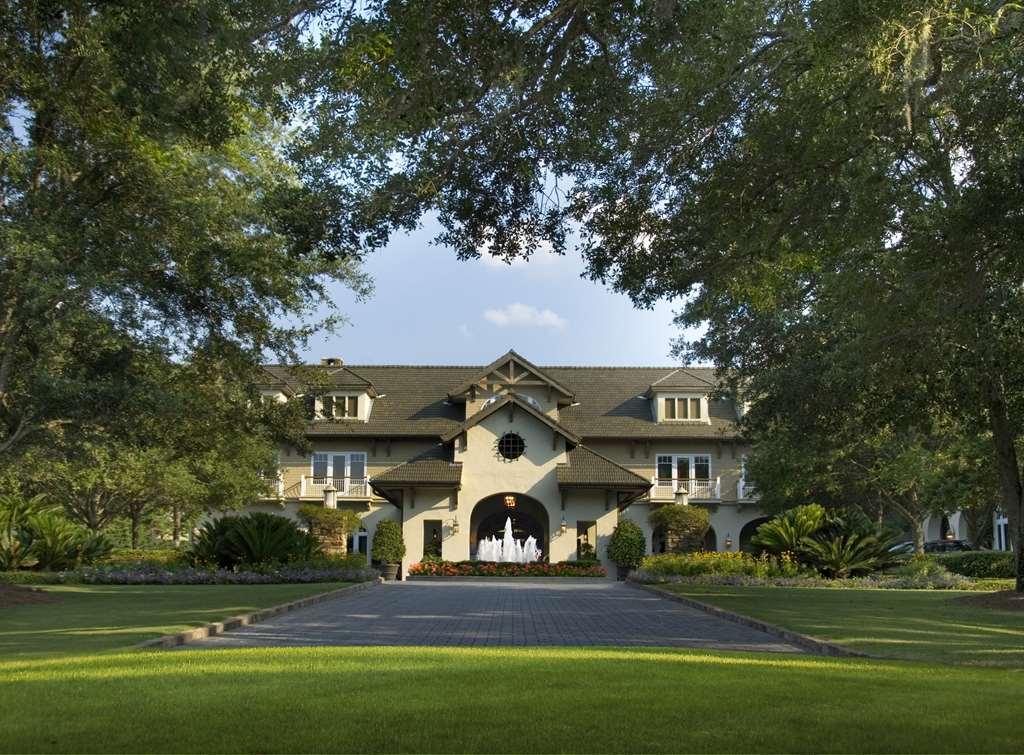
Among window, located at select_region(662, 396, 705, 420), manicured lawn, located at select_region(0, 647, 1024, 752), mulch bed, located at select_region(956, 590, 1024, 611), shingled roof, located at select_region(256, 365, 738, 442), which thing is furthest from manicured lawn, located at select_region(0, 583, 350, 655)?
window, located at select_region(662, 396, 705, 420)

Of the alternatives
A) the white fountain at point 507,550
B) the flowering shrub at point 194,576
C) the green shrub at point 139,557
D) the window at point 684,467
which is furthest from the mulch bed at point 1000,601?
the window at point 684,467

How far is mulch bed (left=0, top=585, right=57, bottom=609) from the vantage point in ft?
63.4

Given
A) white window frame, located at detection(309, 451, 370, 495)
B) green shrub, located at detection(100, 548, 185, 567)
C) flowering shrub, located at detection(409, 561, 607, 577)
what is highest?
white window frame, located at detection(309, 451, 370, 495)

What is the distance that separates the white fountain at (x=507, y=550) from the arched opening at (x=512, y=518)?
48 cm

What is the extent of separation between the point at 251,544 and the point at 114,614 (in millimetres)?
13057

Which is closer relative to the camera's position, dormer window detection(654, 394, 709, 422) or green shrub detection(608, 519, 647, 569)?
green shrub detection(608, 519, 647, 569)

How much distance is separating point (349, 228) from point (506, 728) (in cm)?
622

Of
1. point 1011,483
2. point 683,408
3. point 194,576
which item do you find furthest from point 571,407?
point 1011,483

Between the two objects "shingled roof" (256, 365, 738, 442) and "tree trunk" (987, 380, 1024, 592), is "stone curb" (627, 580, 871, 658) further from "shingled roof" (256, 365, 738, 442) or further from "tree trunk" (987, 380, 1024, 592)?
"shingled roof" (256, 365, 738, 442)

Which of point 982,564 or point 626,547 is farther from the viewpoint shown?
point 626,547

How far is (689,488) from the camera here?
45594mm

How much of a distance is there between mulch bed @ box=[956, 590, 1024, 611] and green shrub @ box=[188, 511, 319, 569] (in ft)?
61.5

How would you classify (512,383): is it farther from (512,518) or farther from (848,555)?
(848,555)

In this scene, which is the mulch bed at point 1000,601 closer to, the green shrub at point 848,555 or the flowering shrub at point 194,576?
the green shrub at point 848,555
